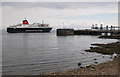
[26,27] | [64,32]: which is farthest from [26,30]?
[64,32]

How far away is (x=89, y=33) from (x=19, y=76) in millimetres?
84676

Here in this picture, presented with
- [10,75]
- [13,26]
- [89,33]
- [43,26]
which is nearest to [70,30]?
[89,33]

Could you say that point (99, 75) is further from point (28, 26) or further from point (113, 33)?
point (28, 26)

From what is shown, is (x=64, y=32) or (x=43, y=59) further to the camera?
(x=64, y=32)

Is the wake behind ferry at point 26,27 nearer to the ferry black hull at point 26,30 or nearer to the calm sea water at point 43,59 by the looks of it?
the ferry black hull at point 26,30

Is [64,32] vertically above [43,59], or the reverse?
[64,32]

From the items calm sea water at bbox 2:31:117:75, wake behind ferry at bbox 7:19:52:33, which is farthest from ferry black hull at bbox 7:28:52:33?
calm sea water at bbox 2:31:117:75

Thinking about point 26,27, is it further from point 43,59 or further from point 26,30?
point 43,59

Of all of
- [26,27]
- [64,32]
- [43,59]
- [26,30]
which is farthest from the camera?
[26,30]

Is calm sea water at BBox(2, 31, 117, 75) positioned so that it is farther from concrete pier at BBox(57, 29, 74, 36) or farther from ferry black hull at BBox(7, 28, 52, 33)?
ferry black hull at BBox(7, 28, 52, 33)

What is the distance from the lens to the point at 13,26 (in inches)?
5709

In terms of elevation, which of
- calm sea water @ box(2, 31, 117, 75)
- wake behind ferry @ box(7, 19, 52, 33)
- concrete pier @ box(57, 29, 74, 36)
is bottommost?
calm sea water @ box(2, 31, 117, 75)

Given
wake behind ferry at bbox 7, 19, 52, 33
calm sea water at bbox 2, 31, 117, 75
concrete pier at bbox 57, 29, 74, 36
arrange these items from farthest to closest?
1. wake behind ferry at bbox 7, 19, 52, 33
2. concrete pier at bbox 57, 29, 74, 36
3. calm sea water at bbox 2, 31, 117, 75

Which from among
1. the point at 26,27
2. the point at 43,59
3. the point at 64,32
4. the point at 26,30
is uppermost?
the point at 26,27
